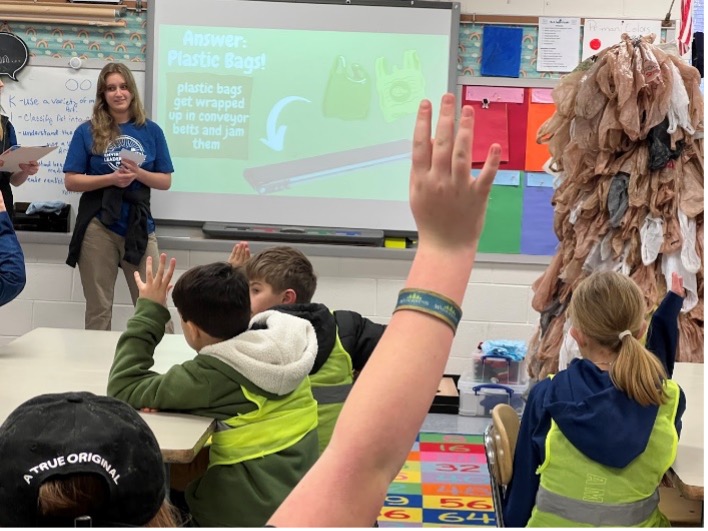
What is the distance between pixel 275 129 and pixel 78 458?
466 cm

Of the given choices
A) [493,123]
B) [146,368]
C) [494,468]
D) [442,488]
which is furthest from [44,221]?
[494,468]

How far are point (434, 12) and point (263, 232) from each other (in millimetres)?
1499

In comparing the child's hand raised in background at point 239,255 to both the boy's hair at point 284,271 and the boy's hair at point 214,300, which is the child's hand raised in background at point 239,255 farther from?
the boy's hair at point 214,300

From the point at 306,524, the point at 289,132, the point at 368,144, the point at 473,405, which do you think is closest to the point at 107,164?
the point at 289,132

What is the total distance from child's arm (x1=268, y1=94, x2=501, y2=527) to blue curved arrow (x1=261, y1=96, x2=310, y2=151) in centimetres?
481

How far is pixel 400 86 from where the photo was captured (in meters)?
5.46

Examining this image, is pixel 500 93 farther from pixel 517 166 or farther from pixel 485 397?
pixel 485 397

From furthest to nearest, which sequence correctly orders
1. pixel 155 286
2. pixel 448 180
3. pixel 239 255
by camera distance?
pixel 239 255 → pixel 155 286 → pixel 448 180

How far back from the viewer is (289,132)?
5.48 metres

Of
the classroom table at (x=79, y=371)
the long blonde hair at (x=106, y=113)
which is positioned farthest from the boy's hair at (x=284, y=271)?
the long blonde hair at (x=106, y=113)

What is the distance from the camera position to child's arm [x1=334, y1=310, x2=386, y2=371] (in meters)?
2.77

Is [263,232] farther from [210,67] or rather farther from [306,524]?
[306,524]

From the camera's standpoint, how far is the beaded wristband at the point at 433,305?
74 cm

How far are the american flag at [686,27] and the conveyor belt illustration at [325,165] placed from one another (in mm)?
1632
